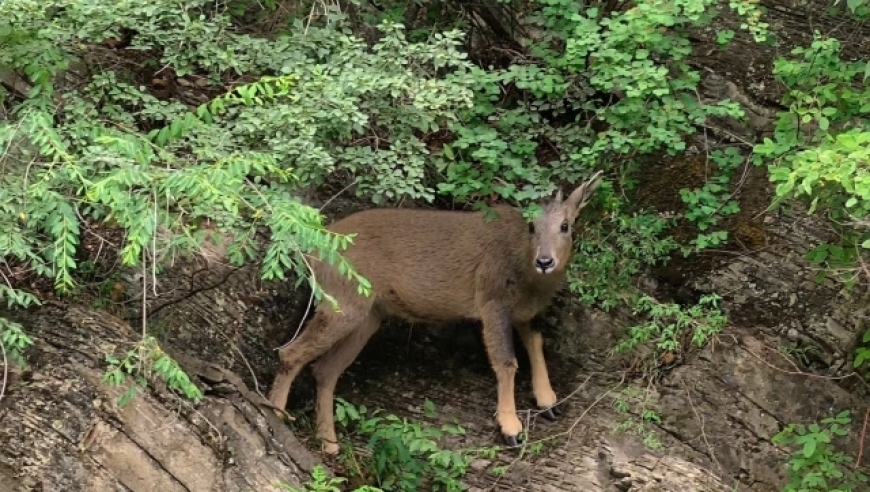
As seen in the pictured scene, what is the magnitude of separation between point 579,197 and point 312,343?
2250 millimetres

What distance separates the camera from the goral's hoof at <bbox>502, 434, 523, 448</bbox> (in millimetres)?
7219

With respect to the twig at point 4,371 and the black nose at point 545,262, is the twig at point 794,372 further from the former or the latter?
the twig at point 4,371

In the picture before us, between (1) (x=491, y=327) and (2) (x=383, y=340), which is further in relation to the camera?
(2) (x=383, y=340)

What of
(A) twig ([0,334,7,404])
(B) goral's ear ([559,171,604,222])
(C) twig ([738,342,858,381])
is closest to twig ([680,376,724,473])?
(C) twig ([738,342,858,381])

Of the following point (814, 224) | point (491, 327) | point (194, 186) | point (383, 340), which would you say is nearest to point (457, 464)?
point (491, 327)

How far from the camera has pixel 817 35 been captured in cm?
639

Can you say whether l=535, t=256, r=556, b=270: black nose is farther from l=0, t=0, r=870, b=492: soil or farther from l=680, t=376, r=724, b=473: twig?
l=680, t=376, r=724, b=473: twig

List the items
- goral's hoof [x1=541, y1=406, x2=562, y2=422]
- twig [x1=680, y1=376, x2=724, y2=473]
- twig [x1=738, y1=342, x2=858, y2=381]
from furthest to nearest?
goral's hoof [x1=541, y1=406, x2=562, y2=422] → twig [x1=738, y1=342, x2=858, y2=381] → twig [x1=680, y1=376, x2=724, y2=473]

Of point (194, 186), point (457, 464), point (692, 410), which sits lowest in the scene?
point (457, 464)

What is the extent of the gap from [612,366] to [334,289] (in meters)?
2.11

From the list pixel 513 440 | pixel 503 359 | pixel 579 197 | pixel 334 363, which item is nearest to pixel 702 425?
pixel 513 440

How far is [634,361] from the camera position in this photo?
23.9 feet

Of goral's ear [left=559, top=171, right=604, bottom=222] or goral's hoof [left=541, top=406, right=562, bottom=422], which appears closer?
goral's hoof [left=541, top=406, right=562, bottom=422]

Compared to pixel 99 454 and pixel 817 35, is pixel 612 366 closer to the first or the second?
pixel 817 35
